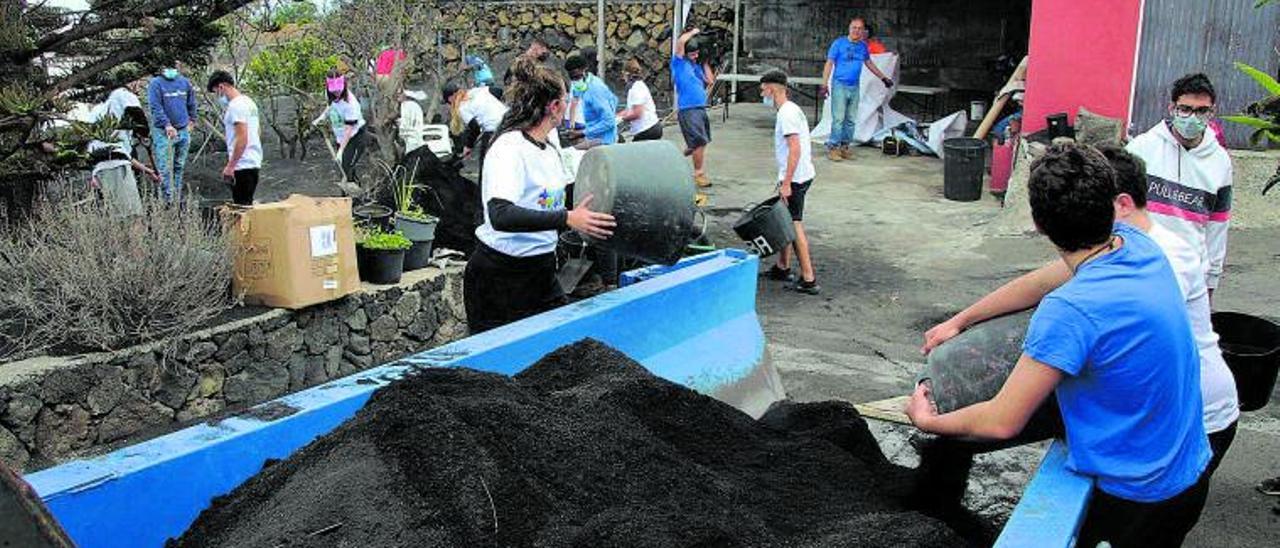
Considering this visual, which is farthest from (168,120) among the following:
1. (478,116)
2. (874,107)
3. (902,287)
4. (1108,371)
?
(1108,371)

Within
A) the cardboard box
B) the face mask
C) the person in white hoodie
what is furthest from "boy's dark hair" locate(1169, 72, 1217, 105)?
the cardboard box

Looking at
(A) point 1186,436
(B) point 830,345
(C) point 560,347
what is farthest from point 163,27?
(B) point 830,345

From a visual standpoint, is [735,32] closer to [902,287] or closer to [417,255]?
[902,287]

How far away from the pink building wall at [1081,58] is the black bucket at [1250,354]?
6.98 m

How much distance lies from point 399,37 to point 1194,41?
24.1ft

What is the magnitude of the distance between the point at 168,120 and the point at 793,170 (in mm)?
6633

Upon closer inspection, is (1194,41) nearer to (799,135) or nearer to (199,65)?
(799,135)

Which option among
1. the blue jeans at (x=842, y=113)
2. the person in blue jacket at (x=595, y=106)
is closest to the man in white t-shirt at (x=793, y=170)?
the person in blue jacket at (x=595, y=106)

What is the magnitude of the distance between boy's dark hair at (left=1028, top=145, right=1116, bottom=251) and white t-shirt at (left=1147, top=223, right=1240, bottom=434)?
61 centimetres

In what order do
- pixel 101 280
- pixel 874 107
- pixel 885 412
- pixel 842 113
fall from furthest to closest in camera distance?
1. pixel 874 107
2. pixel 842 113
3. pixel 101 280
4. pixel 885 412

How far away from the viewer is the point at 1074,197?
101 inches

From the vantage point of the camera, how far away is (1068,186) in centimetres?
256

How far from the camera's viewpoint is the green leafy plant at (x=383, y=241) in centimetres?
703

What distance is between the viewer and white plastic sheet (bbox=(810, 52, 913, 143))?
15477 mm
